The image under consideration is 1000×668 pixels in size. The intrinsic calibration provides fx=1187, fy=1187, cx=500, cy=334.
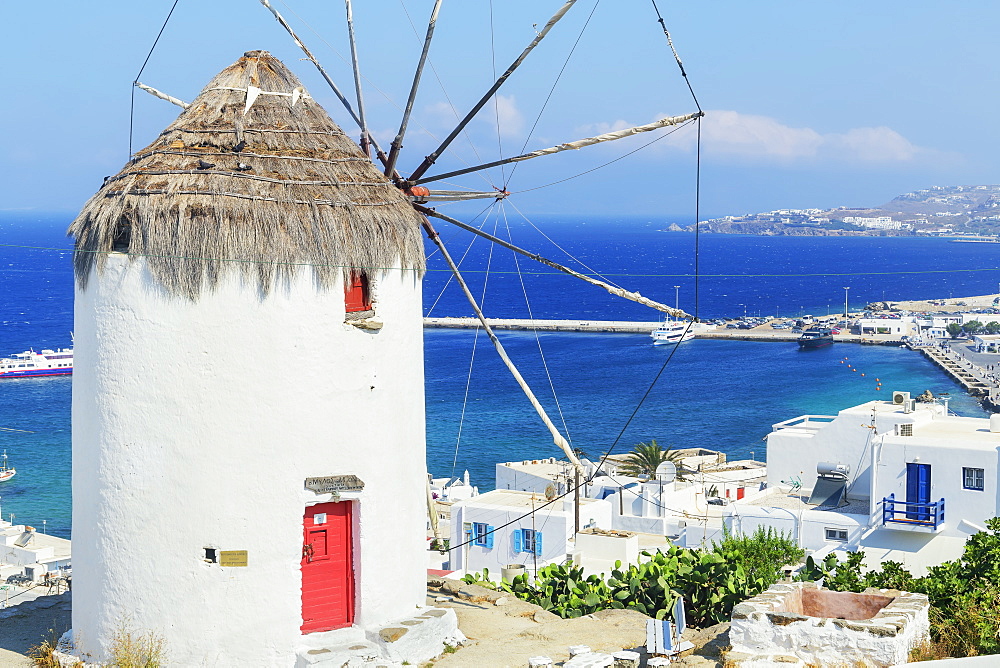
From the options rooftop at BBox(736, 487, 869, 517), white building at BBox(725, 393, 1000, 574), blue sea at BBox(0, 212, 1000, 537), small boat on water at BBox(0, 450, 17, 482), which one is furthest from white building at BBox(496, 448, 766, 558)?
small boat on water at BBox(0, 450, 17, 482)

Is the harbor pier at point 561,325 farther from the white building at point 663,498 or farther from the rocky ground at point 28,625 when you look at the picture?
the rocky ground at point 28,625

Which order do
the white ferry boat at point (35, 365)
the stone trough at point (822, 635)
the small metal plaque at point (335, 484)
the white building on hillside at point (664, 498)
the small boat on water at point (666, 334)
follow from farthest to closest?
the small boat on water at point (666, 334) < the white ferry boat at point (35, 365) < the white building on hillside at point (664, 498) < the small metal plaque at point (335, 484) < the stone trough at point (822, 635)

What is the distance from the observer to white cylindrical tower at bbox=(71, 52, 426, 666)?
11.9 metres

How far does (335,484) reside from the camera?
12.3 meters

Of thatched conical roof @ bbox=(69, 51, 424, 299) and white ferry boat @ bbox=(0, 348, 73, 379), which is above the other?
thatched conical roof @ bbox=(69, 51, 424, 299)

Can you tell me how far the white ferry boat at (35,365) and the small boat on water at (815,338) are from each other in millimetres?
70587

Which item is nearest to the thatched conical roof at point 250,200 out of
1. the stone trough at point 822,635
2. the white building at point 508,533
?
the stone trough at point 822,635

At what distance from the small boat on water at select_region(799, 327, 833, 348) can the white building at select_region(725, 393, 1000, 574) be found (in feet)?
307

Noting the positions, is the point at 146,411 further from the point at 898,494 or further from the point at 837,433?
the point at 837,433

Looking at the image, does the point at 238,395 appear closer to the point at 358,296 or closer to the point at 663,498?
the point at 358,296

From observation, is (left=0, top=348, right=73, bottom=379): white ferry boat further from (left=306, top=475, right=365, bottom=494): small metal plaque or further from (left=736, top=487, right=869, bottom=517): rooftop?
(left=306, top=475, right=365, bottom=494): small metal plaque

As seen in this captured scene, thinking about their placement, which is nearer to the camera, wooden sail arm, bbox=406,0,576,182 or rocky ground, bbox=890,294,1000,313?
wooden sail arm, bbox=406,0,576,182

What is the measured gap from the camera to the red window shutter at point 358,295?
496 inches

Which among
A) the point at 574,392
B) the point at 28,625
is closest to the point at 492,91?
the point at 28,625
